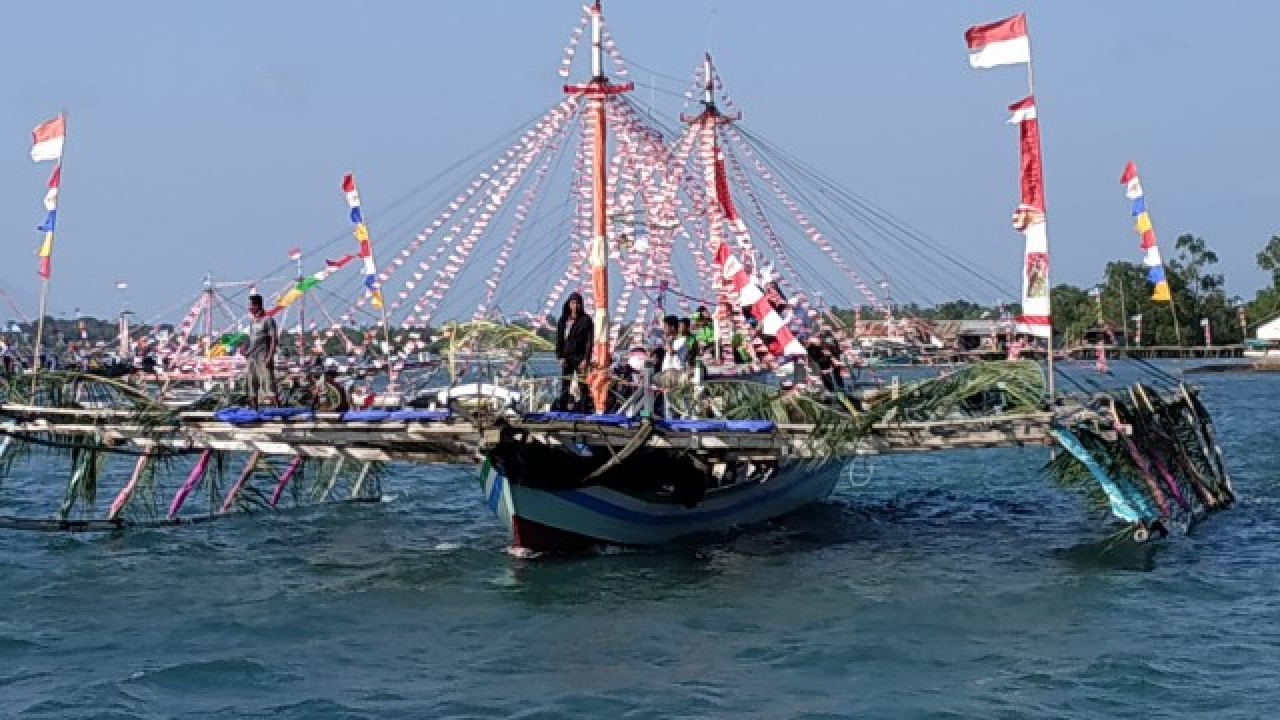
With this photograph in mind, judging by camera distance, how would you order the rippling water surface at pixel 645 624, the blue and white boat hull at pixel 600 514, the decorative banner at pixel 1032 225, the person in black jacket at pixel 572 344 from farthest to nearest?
the person in black jacket at pixel 572 344, the blue and white boat hull at pixel 600 514, the decorative banner at pixel 1032 225, the rippling water surface at pixel 645 624

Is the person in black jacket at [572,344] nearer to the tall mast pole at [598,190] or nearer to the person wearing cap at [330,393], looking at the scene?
the tall mast pole at [598,190]

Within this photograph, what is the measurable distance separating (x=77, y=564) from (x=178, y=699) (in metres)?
7.84

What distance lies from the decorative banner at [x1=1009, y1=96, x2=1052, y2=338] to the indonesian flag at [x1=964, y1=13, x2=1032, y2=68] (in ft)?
1.90

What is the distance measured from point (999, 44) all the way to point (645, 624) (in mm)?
8003

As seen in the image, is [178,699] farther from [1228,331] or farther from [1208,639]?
[1228,331]

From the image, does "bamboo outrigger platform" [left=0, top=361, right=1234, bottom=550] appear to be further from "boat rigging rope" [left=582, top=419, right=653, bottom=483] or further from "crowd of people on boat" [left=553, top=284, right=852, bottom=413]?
"crowd of people on boat" [left=553, top=284, right=852, bottom=413]

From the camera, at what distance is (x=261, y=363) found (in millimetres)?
20234

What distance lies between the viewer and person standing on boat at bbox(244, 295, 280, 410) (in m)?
20.0

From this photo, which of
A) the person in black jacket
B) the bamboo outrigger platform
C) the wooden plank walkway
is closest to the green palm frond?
the bamboo outrigger platform

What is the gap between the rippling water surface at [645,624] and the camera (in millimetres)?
13789

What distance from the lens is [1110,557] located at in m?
20.3

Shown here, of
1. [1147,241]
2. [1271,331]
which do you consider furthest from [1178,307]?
[1147,241]

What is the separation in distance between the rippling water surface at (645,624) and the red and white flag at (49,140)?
19.2ft

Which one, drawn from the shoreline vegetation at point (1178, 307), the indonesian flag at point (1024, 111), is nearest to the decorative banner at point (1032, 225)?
the indonesian flag at point (1024, 111)
